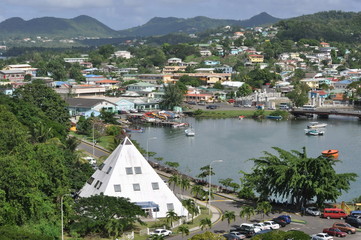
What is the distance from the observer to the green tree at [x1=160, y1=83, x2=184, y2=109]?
8556cm

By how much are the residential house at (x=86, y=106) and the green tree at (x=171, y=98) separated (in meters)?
8.60

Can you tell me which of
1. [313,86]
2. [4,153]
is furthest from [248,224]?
[313,86]

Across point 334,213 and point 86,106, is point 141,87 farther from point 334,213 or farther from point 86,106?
point 334,213

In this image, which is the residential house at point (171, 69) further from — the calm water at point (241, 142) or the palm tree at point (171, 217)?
the palm tree at point (171, 217)

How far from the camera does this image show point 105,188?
2962cm

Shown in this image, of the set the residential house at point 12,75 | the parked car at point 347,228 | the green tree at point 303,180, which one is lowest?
the parked car at point 347,228

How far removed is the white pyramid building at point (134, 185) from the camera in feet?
97.5

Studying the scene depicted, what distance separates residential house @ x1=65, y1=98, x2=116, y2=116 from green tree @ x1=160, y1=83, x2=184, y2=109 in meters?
8.60

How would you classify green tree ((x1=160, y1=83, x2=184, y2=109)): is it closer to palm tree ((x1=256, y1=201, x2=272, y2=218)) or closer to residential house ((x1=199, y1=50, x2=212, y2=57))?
palm tree ((x1=256, y1=201, x2=272, y2=218))

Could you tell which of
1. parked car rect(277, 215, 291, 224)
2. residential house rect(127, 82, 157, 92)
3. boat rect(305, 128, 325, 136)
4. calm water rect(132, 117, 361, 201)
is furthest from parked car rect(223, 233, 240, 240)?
residential house rect(127, 82, 157, 92)

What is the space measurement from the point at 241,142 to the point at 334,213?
3223cm

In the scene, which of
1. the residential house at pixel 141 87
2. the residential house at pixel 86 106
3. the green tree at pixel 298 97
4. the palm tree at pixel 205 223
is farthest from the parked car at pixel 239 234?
the residential house at pixel 141 87

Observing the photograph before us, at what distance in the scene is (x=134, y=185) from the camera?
30156 mm

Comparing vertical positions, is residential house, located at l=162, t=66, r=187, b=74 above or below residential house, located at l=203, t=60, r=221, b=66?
below
